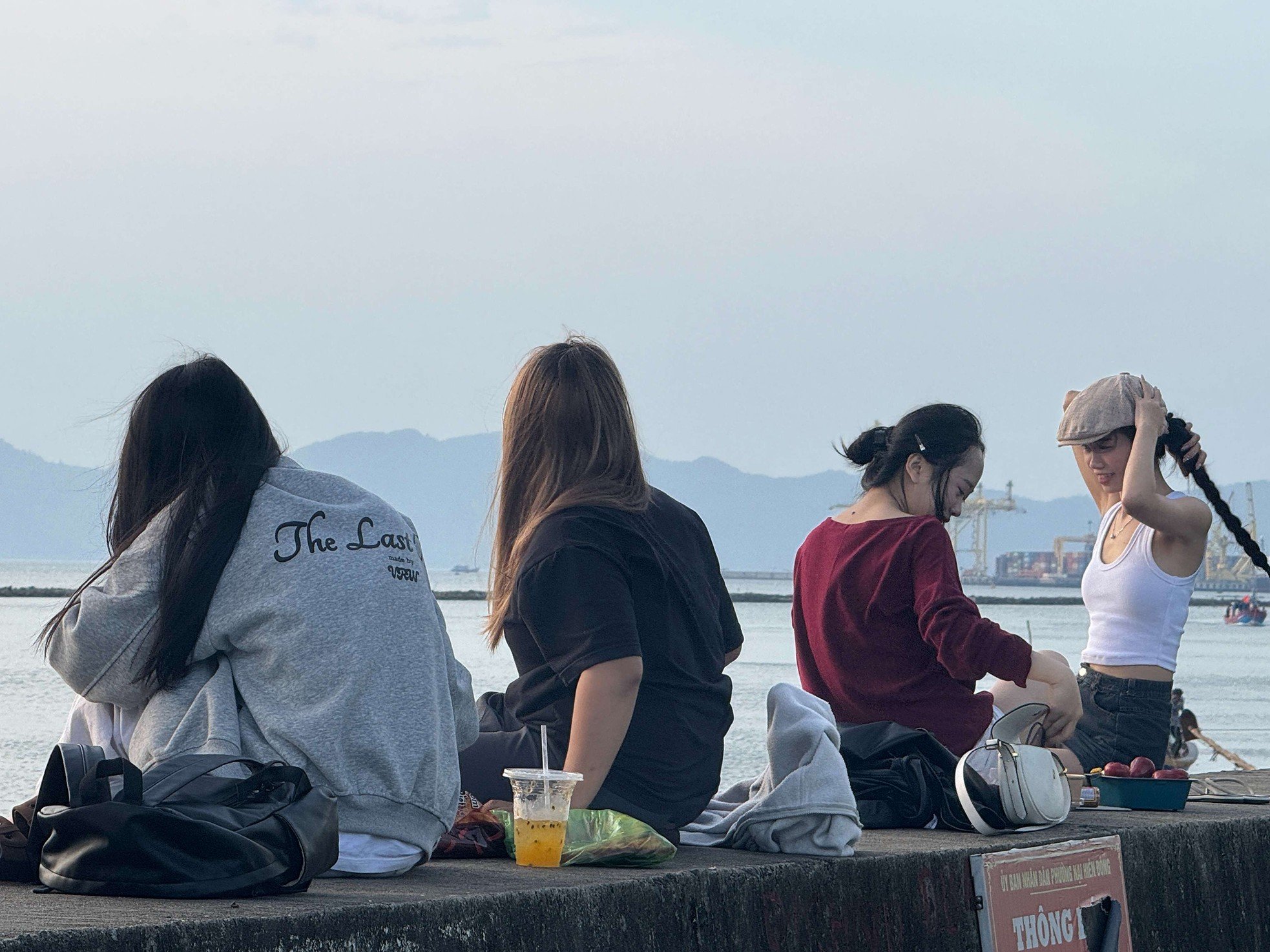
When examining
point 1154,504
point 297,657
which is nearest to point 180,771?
point 297,657

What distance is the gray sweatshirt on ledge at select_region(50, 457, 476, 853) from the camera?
263 cm

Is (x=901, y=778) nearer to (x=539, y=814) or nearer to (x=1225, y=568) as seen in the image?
(x=539, y=814)

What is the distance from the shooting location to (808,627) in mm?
4434

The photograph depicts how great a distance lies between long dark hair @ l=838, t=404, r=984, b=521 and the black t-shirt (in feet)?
3.21

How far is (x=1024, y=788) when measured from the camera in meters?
3.79

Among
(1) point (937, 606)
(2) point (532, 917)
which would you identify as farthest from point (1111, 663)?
(2) point (532, 917)

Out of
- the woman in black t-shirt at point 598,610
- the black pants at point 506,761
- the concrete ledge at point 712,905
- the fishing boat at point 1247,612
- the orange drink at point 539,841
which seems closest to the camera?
the concrete ledge at point 712,905

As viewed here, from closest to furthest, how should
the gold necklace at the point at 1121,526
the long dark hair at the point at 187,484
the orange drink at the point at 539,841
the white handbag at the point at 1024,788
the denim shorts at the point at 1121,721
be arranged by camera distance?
the long dark hair at the point at 187,484 → the orange drink at the point at 539,841 → the white handbag at the point at 1024,788 → the denim shorts at the point at 1121,721 → the gold necklace at the point at 1121,526

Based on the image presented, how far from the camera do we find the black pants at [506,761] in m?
3.30

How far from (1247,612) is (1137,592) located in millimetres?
102519

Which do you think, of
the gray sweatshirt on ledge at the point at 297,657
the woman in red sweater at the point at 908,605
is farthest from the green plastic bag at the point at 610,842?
the woman in red sweater at the point at 908,605

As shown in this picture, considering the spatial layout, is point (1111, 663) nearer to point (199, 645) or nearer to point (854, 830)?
point (854, 830)

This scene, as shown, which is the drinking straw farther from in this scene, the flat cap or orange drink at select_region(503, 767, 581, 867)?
the flat cap

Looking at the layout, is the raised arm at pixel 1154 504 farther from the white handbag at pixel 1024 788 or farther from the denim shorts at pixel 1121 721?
the white handbag at pixel 1024 788
